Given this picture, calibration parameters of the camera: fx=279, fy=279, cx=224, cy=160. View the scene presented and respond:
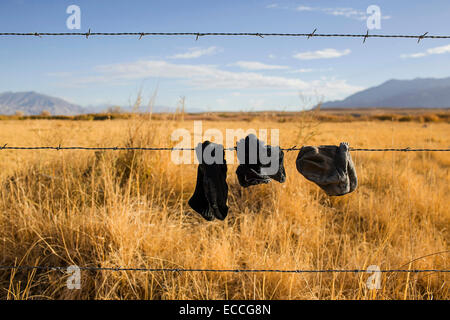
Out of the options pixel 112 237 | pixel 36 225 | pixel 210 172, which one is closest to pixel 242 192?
pixel 112 237

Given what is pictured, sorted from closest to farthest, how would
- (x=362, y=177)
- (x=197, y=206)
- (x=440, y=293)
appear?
(x=197, y=206), (x=440, y=293), (x=362, y=177)

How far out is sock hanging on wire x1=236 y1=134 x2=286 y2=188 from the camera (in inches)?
64.4

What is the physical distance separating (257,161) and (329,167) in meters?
0.42

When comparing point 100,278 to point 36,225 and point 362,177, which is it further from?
point 362,177

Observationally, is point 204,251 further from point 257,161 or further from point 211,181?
point 257,161

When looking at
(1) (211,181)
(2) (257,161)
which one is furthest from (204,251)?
(2) (257,161)

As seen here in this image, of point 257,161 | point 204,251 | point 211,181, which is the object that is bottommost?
point 204,251

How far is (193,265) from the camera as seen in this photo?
2.24m

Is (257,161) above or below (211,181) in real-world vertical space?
above

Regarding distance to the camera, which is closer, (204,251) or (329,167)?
(329,167)

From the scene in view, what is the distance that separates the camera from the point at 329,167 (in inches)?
64.8

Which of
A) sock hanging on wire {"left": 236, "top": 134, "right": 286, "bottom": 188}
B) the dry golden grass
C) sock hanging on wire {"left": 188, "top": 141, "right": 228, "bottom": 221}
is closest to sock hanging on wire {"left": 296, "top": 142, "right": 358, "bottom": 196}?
sock hanging on wire {"left": 236, "top": 134, "right": 286, "bottom": 188}

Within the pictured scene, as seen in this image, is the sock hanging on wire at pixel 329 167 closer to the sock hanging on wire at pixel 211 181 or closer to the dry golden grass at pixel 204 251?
the sock hanging on wire at pixel 211 181
